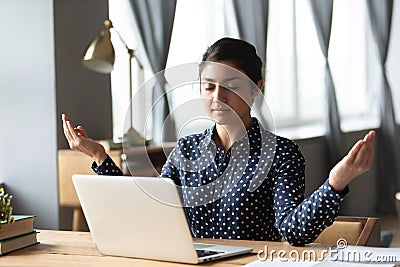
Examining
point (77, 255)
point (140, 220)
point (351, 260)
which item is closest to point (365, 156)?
point (351, 260)

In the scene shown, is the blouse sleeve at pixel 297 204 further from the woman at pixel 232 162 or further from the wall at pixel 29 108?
the wall at pixel 29 108

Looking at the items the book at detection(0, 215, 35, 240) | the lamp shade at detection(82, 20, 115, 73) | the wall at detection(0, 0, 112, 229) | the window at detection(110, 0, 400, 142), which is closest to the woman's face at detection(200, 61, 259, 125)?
the book at detection(0, 215, 35, 240)

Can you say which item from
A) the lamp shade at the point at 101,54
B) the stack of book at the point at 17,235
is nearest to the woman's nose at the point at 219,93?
the stack of book at the point at 17,235

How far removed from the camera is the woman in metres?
2.40

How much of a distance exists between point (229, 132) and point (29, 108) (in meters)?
2.54

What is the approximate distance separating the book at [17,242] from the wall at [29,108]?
240 cm

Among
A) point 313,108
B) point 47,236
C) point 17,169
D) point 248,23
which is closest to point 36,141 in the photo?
point 17,169

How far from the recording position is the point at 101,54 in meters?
4.64

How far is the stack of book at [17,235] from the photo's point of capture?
2271mm

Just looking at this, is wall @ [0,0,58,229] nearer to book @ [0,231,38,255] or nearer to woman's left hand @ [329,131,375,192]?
book @ [0,231,38,255]

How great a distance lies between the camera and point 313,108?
6855 millimetres

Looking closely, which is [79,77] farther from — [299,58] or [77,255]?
[77,255]

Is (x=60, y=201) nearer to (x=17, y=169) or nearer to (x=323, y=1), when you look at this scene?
(x=17, y=169)

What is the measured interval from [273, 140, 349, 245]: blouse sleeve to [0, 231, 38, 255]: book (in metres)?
0.70
